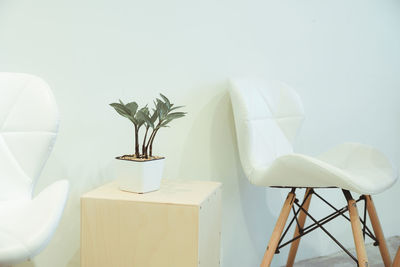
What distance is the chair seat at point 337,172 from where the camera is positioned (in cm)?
146

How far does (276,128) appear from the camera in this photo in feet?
6.52

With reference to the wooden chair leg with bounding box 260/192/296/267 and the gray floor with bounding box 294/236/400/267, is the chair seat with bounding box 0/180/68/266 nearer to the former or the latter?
the wooden chair leg with bounding box 260/192/296/267

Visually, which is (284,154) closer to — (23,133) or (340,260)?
(340,260)

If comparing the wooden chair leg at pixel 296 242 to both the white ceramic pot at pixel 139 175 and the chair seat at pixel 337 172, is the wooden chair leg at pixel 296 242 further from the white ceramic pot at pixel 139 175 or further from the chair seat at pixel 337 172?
the white ceramic pot at pixel 139 175

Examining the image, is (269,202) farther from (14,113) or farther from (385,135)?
(14,113)

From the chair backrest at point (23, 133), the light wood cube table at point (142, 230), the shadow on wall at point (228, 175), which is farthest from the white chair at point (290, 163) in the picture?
the chair backrest at point (23, 133)

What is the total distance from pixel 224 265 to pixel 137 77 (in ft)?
3.03

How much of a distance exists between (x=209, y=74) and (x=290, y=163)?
65 centimetres

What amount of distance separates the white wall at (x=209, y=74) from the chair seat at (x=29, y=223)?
1.41 feet

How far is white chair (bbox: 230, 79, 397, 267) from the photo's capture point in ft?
4.92

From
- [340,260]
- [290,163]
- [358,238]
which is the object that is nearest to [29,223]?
[290,163]

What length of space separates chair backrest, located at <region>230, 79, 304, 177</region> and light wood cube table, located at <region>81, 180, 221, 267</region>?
1.50ft

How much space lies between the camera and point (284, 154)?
76.0 inches

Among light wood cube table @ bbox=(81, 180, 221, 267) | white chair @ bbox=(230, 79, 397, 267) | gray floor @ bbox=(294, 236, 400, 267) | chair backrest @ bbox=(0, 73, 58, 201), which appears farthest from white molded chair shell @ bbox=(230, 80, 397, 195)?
chair backrest @ bbox=(0, 73, 58, 201)
